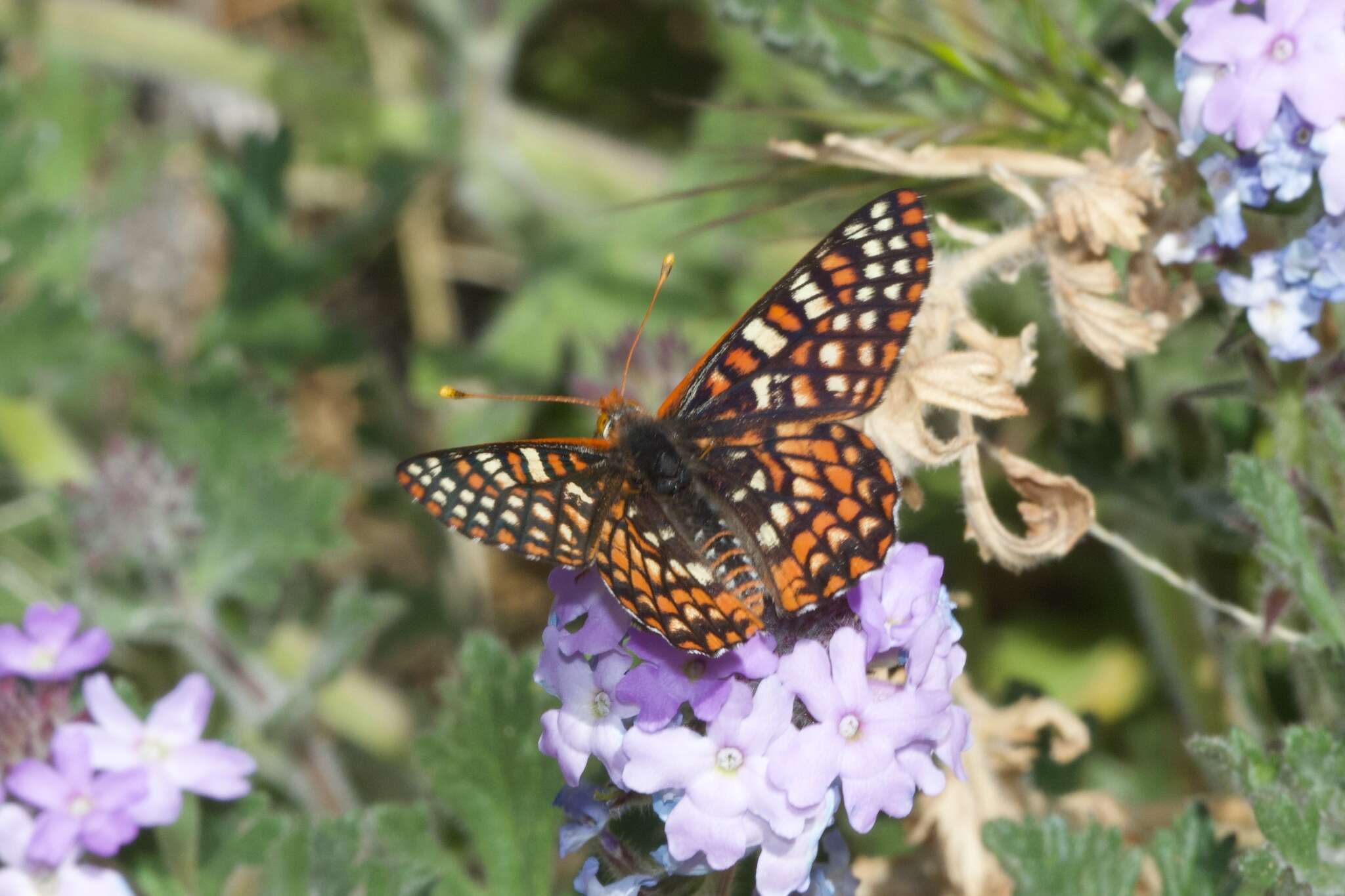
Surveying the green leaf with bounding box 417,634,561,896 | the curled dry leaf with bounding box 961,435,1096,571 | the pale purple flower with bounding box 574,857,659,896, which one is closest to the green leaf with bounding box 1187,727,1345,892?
the curled dry leaf with bounding box 961,435,1096,571

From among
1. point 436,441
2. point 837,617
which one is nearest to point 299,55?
point 436,441

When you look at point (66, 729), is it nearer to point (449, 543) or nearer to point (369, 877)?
point (369, 877)

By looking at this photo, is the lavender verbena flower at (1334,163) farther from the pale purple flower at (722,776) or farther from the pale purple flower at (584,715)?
the pale purple flower at (584,715)

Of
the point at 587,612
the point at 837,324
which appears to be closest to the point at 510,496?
the point at 587,612

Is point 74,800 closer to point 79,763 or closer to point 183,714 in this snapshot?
point 79,763

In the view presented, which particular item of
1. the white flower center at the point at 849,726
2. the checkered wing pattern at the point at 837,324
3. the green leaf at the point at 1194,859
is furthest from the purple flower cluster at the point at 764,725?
the green leaf at the point at 1194,859
